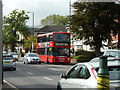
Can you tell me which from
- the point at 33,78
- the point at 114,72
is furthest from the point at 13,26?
the point at 114,72

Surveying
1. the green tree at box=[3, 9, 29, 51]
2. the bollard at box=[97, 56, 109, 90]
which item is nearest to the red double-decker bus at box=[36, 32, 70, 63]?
the bollard at box=[97, 56, 109, 90]

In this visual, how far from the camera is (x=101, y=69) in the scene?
626cm

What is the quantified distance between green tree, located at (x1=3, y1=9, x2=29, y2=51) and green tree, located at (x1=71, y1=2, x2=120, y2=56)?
1821 inches

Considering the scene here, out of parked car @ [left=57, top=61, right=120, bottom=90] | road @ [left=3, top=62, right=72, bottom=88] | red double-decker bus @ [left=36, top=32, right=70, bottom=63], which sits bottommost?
road @ [left=3, top=62, right=72, bottom=88]

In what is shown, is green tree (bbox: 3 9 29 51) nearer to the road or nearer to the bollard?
A: the road

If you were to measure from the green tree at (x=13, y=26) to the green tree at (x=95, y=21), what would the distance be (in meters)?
46.3

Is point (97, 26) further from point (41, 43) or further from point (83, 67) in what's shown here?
point (83, 67)

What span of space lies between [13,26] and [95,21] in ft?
161

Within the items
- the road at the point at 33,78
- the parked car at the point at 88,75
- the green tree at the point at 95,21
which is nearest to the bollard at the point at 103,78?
the parked car at the point at 88,75

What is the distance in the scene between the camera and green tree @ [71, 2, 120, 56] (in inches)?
1668

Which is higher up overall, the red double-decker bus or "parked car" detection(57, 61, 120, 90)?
the red double-decker bus

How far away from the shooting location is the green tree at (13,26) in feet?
291

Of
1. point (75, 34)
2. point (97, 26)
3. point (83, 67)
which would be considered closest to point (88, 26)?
point (97, 26)

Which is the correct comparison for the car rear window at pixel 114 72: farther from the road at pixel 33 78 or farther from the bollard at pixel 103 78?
the road at pixel 33 78
